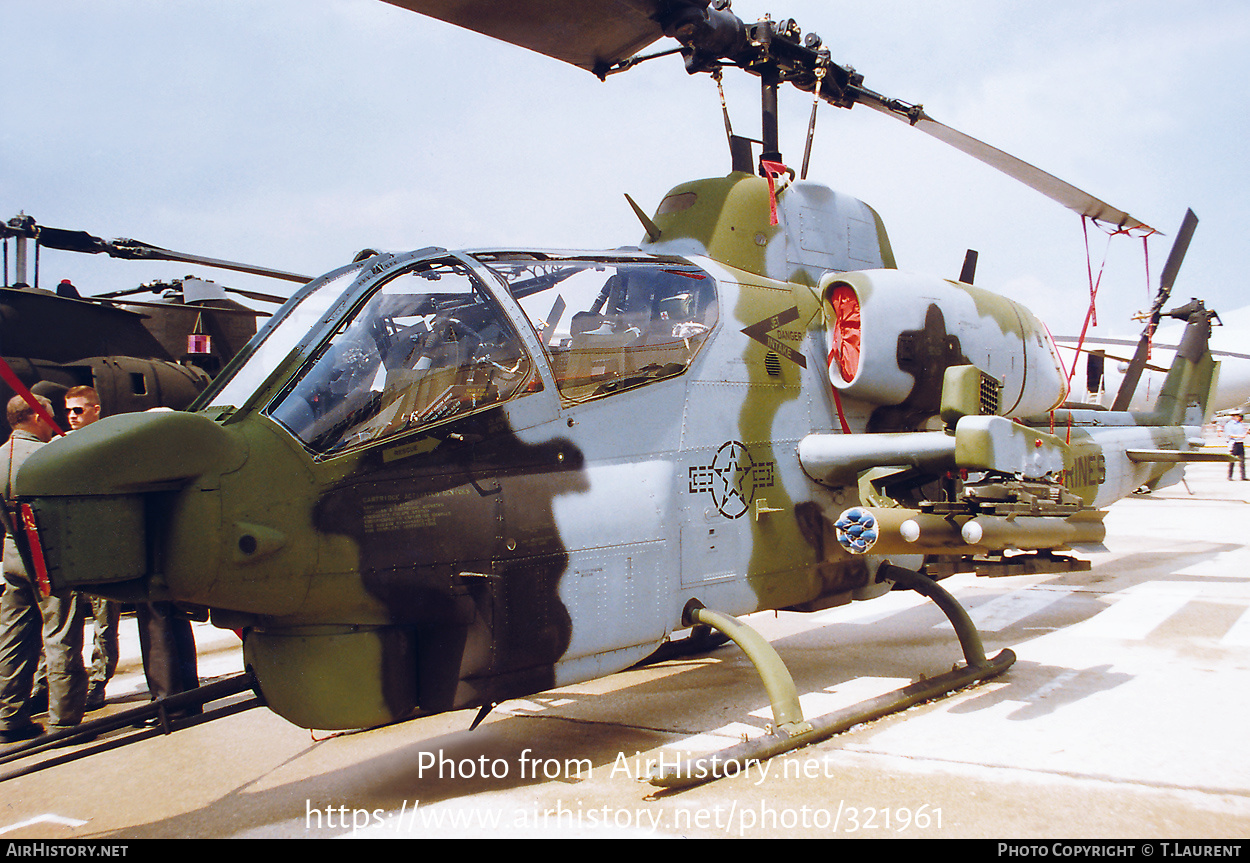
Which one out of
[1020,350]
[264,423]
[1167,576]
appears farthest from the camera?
[1167,576]

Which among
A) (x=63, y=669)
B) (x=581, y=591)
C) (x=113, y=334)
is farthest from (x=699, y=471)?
(x=113, y=334)

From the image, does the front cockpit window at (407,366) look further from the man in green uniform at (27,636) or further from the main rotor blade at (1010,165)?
the main rotor blade at (1010,165)

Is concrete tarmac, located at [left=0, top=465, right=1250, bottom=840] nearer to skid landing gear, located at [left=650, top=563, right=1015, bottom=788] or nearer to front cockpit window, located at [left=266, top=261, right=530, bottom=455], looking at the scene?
skid landing gear, located at [left=650, top=563, right=1015, bottom=788]

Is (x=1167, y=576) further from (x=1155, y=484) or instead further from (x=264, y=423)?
(x=264, y=423)

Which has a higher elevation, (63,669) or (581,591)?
(581,591)

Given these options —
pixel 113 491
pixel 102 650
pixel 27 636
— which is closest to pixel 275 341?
pixel 113 491

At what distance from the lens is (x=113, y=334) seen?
9.20 m

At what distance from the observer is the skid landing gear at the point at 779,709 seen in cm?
352

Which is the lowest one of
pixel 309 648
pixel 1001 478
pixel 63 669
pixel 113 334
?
pixel 63 669

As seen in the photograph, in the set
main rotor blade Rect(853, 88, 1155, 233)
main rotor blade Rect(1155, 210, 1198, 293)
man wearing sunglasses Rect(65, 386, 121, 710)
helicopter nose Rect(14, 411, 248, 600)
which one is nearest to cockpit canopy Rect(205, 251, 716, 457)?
helicopter nose Rect(14, 411, 248, 600)

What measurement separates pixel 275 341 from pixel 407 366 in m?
0.62

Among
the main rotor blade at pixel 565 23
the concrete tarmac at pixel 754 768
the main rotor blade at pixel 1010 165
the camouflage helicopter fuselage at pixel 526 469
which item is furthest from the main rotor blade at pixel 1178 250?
the main rotor blade at pixel 565 23

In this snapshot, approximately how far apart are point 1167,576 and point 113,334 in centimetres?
1158

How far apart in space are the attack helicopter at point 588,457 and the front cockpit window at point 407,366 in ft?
0.04
